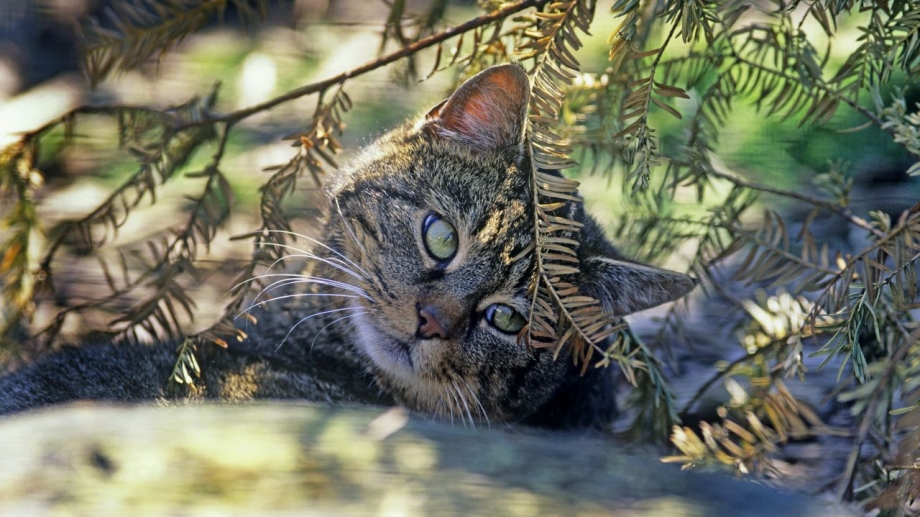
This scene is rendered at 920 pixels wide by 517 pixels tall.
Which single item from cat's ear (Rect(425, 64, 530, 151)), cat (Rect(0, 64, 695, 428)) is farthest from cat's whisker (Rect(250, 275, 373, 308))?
cat's ear (Rect(425, 64, 530, 151))

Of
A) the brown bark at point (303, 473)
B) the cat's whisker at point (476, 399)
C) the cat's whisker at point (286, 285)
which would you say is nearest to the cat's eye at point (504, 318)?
the cat's whisker at point (476, 399)

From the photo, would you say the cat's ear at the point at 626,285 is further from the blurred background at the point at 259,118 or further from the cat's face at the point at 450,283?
the blurred background at the point at 259,118

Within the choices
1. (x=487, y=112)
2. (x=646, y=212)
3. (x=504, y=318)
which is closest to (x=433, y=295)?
(x=504, y=318)

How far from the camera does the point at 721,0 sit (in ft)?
4.15

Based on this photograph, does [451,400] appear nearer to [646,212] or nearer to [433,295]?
[433,295]

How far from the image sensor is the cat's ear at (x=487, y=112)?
4.50 feet

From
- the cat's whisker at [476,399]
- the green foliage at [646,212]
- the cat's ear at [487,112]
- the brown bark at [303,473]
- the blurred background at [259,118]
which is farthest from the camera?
the blurred background at [259,118]

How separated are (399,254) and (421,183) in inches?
6.0

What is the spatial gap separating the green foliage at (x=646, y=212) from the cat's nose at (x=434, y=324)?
0.64ft

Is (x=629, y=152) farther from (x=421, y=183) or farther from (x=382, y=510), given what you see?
(x=382, y=510)

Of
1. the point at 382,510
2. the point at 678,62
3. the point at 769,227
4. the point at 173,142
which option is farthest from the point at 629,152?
the point at 173,142

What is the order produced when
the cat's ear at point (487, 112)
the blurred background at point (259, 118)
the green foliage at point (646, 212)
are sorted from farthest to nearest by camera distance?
the blurred background at point (259, 118) < the cat's ear at point (487, 112) < the green foliage at point (646, 212)

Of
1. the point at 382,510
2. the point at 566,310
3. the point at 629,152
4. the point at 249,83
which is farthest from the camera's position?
the point at 249,83

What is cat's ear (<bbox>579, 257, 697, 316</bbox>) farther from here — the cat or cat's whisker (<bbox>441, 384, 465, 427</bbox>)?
cat's whisker (<bbox>441, 384, 465, 427</bbox>)
